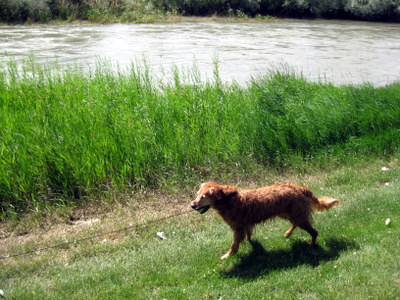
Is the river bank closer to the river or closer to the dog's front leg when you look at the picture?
the river

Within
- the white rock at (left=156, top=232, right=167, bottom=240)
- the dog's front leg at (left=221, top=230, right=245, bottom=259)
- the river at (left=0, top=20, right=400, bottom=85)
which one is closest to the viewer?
the dog's front leg at (left=221, top=230, right=245, bottom=259)

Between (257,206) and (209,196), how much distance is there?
57 centimetres

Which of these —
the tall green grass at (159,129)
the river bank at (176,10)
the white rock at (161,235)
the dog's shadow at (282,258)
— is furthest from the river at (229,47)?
the dog's shadow at (282,258)

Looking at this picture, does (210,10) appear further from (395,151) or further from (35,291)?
(35,291)

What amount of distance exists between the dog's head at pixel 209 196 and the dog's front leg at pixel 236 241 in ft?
1.41

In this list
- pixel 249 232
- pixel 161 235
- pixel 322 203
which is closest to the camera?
pixel 249 232

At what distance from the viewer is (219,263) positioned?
5.62m

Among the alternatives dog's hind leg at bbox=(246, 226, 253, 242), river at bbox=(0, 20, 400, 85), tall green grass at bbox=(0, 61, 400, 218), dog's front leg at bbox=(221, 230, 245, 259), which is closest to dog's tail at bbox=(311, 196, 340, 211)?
dog's hind leg at bbox=(246, 226, 253, 242)

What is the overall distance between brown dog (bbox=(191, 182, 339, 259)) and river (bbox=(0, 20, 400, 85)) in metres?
7.20

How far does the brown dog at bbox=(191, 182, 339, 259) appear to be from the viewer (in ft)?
18.2

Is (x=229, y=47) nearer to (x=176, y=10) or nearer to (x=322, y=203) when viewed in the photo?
(x=176, y=10)

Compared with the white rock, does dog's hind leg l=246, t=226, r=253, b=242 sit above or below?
above

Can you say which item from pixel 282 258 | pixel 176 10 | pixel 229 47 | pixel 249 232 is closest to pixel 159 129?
pixel 249 232

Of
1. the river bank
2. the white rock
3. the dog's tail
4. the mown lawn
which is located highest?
the river bank
